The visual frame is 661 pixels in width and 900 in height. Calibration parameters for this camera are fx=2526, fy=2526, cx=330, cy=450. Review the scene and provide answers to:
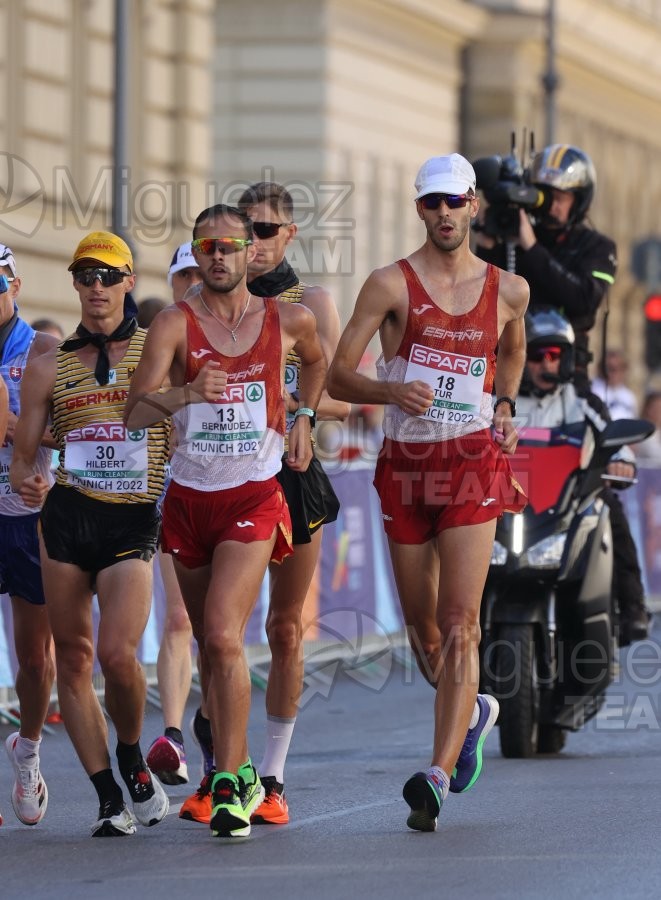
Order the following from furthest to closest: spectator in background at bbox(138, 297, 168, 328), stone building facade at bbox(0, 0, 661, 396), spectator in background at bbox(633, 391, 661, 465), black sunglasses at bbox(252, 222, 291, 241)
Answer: stone building facade at bbox(0, 0, 661, 396) < spectator in background at bbox(633, 391, 661, 465) < spectator in background at bbox(138, 297, 168, 328) < black sunglasses at bbox(252, 222, 291, 241)

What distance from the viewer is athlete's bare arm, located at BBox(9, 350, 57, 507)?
8.41 meters

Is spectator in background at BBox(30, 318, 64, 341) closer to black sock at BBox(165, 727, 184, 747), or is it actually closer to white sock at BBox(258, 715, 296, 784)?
black sock at BBox(165, 727, 184, 747)

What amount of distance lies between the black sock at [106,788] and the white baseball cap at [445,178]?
2203mm

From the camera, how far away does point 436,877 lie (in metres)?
7.38

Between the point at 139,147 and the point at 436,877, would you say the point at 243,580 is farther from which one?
the point at 139,147

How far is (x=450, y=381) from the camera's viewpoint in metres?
8.54

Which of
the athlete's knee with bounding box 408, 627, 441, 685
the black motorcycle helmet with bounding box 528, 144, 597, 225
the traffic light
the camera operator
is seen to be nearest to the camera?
the athlete's knee with bounding box 408, 627, 441, 685

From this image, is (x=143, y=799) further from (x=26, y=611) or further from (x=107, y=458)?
(x=107, y=458)

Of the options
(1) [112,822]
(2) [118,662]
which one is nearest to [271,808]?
(1) [112,822]

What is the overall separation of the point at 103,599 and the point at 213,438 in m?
0.65

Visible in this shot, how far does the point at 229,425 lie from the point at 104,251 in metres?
0.80

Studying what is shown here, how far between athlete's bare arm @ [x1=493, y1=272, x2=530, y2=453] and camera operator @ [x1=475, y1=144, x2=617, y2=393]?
7.28ft

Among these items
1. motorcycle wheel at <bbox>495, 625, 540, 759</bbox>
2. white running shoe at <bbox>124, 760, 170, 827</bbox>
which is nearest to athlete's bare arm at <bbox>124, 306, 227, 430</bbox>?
white running shoe at <bbox>124, 760, 170, 827</bbox>

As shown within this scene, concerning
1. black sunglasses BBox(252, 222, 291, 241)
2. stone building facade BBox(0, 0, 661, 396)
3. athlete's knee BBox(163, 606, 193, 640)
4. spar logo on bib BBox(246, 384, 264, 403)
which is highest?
stone building facade BBox(0, 0, 661, 396)
